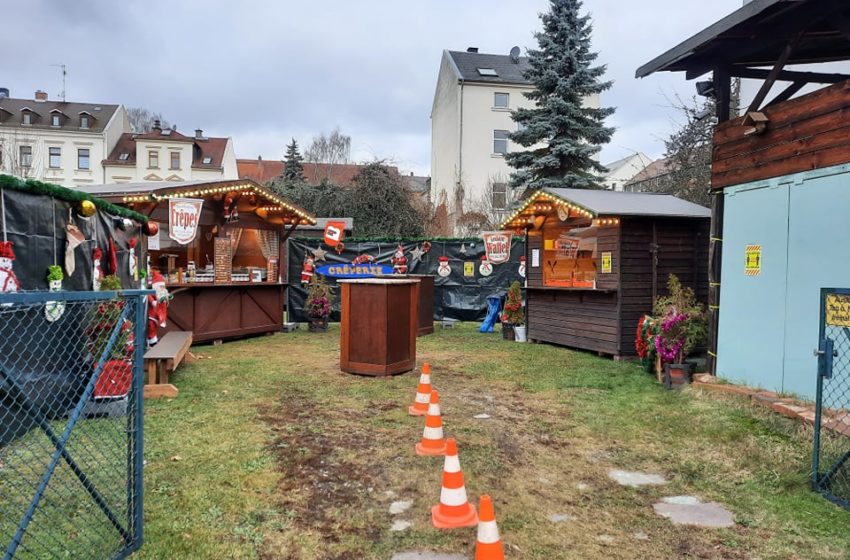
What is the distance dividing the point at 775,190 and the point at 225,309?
9.30 meters

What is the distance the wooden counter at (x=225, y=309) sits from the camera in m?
9.85

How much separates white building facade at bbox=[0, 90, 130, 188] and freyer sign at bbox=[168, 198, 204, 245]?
3125cm

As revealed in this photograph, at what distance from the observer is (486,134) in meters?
27.9

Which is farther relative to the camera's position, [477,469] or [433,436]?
[433,436]

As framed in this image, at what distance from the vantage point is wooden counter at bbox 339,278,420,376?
23.6 feet

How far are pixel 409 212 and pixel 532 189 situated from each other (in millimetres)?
5350

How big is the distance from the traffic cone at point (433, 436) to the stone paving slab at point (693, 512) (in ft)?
5.26

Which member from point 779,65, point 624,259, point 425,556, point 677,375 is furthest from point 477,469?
point 624,259

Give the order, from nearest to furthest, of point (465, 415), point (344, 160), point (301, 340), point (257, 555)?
1. point (257, 555)
2. point (465, 415)
3. point (301, 340)
4. point (344, 160)

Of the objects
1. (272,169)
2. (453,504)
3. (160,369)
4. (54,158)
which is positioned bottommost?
(453,504)

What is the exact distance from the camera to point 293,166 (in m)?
28.8

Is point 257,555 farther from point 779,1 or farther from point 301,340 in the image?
point 301,340

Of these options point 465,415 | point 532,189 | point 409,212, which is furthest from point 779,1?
point 409,212

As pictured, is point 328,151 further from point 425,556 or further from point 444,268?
point 425,556
